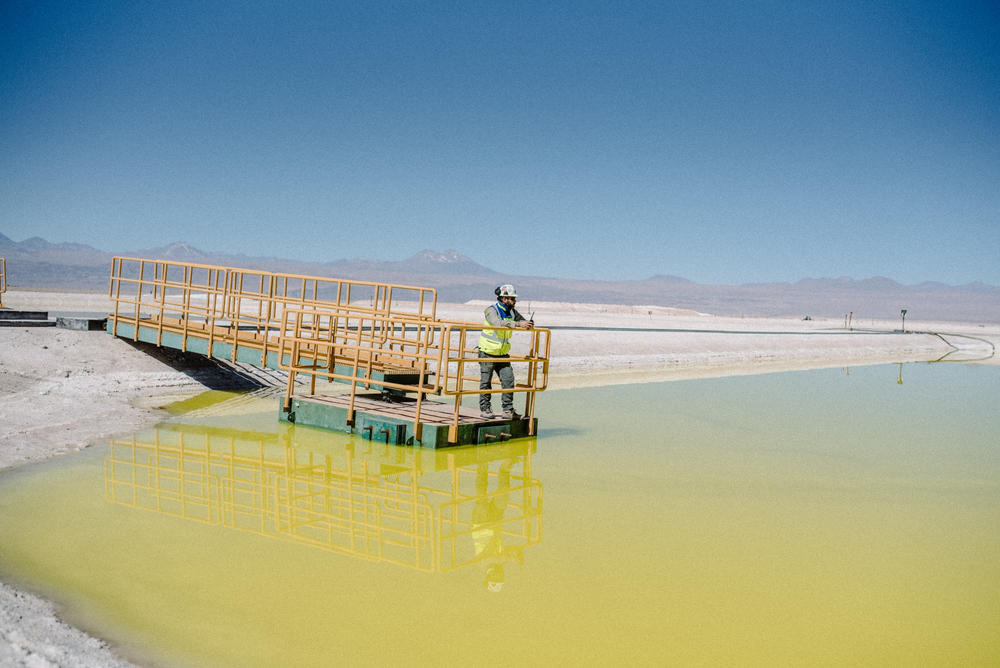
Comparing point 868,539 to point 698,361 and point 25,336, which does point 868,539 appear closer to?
point 25,336

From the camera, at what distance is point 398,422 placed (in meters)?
11.8

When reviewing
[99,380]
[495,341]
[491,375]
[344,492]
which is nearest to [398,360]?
[491,375]

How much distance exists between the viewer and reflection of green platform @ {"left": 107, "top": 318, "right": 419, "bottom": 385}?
14.2m

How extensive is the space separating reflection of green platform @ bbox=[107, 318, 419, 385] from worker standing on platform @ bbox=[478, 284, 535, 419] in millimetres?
1671

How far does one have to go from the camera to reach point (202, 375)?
57.4 feet

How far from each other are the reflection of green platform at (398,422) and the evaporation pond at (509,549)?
190 millimetres

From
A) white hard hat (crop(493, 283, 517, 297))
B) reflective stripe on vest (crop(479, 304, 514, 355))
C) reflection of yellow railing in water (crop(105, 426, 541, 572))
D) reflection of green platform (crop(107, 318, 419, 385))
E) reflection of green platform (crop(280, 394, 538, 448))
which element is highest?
white hard hat (crop(493, 283, 517, 297))

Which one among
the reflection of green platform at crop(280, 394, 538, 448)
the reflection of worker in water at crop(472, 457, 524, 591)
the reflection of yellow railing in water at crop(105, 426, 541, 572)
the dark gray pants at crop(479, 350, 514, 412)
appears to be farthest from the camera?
the dark gray pants at crop(479, 350, 514, 412)

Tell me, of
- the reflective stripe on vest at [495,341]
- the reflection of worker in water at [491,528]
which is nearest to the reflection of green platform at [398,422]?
the reflective stripe on vest at [495,341]

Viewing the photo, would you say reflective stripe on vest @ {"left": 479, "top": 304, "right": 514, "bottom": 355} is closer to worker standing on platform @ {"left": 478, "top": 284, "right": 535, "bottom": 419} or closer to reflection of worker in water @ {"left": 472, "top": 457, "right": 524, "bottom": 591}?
worker standing on platform @ {"left": 478, "top": 284, "right": 535, "bottom": 419}

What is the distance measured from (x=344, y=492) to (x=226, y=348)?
23.7 feet

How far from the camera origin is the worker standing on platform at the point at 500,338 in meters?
11.9

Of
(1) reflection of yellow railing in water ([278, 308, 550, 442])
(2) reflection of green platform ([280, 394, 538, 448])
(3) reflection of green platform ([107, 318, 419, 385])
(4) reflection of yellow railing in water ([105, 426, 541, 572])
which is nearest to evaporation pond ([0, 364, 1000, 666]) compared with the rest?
(4) reflection of yellow railing in water ([105, 426, 541, 572])

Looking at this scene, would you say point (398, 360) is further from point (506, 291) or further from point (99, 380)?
point (99, 380)
